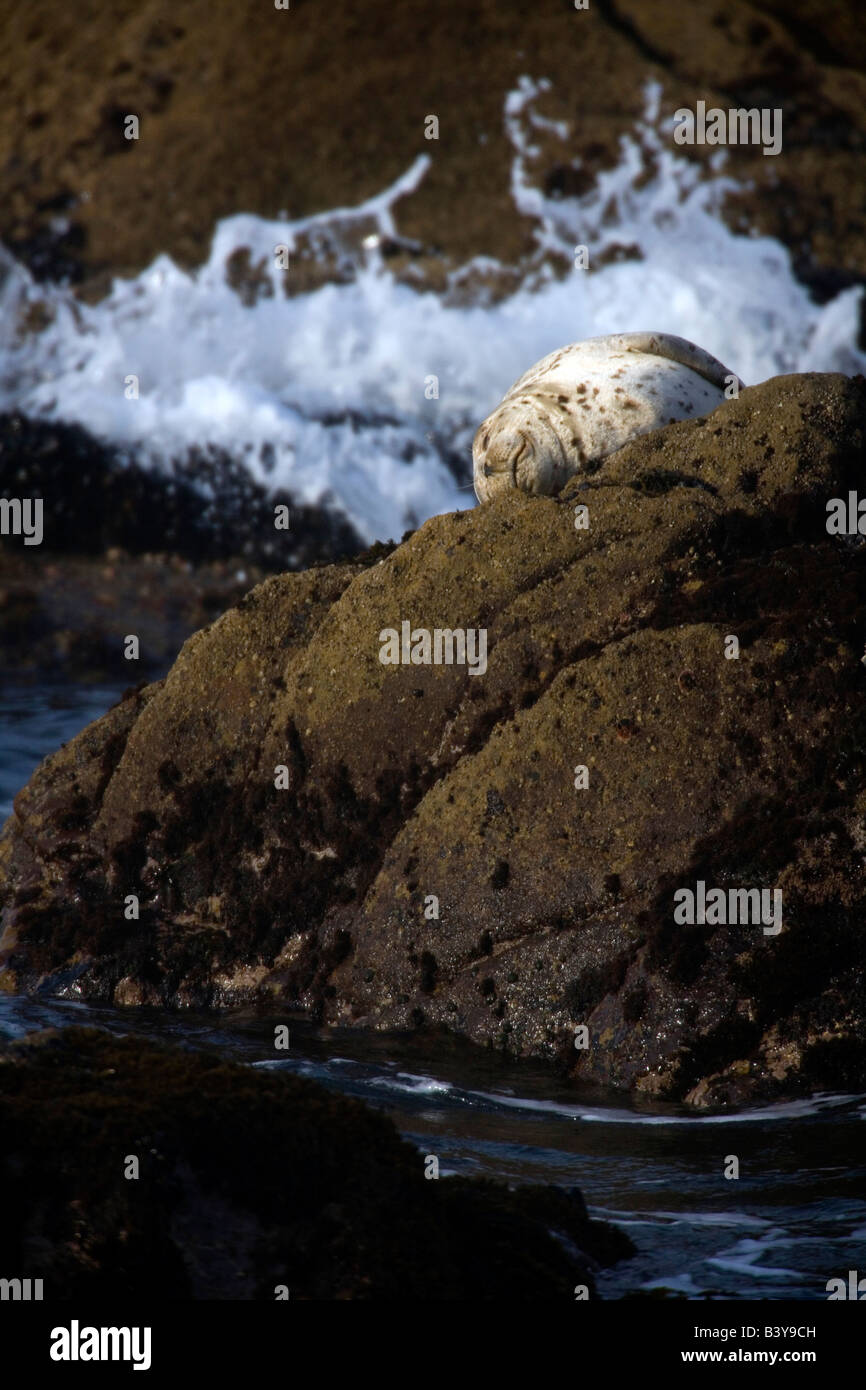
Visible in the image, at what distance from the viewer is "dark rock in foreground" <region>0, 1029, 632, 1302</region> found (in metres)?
3.28

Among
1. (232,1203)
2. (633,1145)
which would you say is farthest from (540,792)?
(232,1203)

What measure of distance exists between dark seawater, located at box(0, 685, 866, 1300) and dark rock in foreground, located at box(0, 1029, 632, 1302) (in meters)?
0.42

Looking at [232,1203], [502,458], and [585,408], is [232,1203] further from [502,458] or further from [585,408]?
[585,408]

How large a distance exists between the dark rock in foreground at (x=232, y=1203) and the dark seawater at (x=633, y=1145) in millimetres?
424

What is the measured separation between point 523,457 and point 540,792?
69.5 inches

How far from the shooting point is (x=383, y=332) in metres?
17.7

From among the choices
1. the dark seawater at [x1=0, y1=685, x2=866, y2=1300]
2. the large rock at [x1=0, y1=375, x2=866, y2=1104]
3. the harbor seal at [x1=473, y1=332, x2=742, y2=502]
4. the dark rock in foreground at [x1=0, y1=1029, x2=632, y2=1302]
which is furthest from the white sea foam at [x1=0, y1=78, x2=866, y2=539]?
the dark rock in foreground at [x1=0, y1=1029, x2=632, y2=1302]

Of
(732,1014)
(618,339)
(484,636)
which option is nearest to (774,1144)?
(732,1014)

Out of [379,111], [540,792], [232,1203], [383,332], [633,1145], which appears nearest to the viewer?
[232,1203]

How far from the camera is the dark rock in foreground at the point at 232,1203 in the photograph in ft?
10.8

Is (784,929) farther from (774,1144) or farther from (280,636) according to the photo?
(280,636)

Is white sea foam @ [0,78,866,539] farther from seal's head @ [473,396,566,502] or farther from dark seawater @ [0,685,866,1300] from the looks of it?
dark seawater @ [0,685,866,1300]

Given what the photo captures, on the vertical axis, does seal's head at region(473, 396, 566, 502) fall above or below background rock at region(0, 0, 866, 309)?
below

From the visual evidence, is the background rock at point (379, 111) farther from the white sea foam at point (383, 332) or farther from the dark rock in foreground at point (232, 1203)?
the dark rock in foreground at point (232, 1203)
